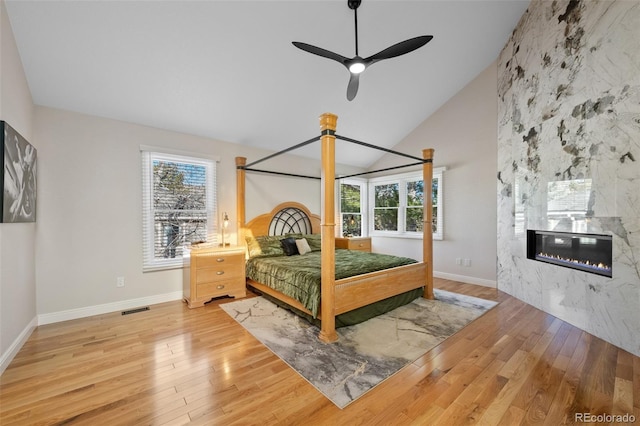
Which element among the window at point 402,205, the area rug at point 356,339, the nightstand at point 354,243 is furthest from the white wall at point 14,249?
the window at point 402,205

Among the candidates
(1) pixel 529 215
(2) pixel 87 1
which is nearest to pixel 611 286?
(1) pixel 529 215

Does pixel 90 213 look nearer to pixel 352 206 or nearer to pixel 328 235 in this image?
pixel 328 235

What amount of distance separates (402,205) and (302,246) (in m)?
2.58

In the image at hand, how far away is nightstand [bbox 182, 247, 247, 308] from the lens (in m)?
3.52

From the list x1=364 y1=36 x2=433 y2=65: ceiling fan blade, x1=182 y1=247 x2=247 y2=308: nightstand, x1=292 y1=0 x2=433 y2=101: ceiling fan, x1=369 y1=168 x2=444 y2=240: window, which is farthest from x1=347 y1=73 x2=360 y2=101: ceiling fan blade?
x1=369 y1=168 x2=444 y2=240: window

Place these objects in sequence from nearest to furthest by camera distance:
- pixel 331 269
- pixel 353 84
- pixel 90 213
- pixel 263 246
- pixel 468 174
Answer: pixel 331 269, pixel 353 84, pixel 90 213, pixel 263 246, pixel 468 174

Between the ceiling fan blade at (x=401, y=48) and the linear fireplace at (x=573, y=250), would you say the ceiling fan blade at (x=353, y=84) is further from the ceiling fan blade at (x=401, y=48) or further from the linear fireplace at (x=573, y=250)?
the linear fireplace at (x=573, y=250)

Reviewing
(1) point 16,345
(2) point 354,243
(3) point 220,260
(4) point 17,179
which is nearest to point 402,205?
(2) point 354,243

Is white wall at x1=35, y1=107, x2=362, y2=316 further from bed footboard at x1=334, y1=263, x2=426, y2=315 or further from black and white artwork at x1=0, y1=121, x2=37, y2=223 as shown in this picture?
bed footboard at x1=334, y1=263, x2=426, y2=315

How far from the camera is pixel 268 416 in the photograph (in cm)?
162

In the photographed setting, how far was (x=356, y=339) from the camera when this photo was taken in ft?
8.59

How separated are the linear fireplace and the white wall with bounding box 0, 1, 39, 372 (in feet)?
17.9

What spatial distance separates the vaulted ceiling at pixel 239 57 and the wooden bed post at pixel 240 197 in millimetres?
460

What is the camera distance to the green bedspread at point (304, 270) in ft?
9.34
